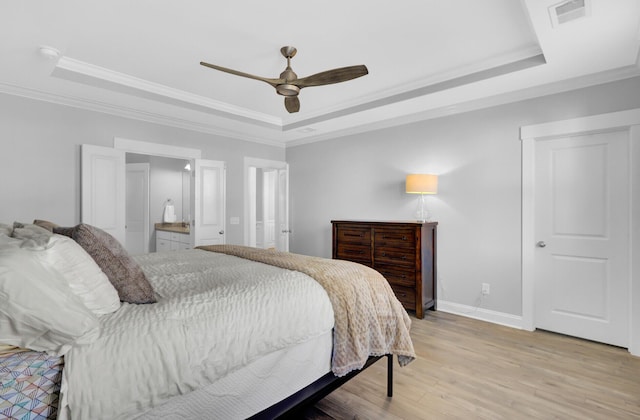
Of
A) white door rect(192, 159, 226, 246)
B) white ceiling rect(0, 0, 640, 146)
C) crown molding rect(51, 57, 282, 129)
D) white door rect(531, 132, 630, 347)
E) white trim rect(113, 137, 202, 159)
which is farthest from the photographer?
white door rect(192, 159, 226, 246)

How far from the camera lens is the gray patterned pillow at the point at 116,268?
1.41m

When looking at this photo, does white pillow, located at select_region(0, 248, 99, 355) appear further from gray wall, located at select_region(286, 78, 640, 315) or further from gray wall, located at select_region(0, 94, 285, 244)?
gray wall, located at select_region(286, 78, 640, 315)

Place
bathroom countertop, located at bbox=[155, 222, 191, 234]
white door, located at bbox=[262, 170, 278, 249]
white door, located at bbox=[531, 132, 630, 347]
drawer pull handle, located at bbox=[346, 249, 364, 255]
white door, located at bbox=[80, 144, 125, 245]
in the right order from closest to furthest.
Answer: white door, located at bbox=[531, 132, 630, 347] < white door, located at bbox=[80, 144, 125, 245] < drawer pull handle, located at bbox=[346, 249, 364, 255] < bathroom countertop, located at bbox=[155, 222, 191, 234] < white door, located at bbox=[262, 170, 278, 249]

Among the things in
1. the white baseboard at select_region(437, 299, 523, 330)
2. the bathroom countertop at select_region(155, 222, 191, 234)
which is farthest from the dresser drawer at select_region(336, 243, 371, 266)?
the bathroom countertop at select_region(155, 222, 191, 234)

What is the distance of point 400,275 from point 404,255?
9.7 inches

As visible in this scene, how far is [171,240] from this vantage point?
5688 mm

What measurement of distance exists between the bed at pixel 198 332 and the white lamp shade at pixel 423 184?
194cm

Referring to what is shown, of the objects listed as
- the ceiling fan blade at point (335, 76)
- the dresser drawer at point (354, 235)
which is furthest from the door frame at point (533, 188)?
the ceiling fan blade at point (335, 76)

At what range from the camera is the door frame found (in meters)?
2.78

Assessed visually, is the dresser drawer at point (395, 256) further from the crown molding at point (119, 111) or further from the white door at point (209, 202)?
the crown molding at point (119, 111)

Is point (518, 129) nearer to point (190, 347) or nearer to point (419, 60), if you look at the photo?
point (419, 60)

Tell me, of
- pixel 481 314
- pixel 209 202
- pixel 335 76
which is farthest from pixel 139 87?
pixel 481 314

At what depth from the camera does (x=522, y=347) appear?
291 cm

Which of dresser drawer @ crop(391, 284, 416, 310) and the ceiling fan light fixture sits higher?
the ceiling fan light fixture
